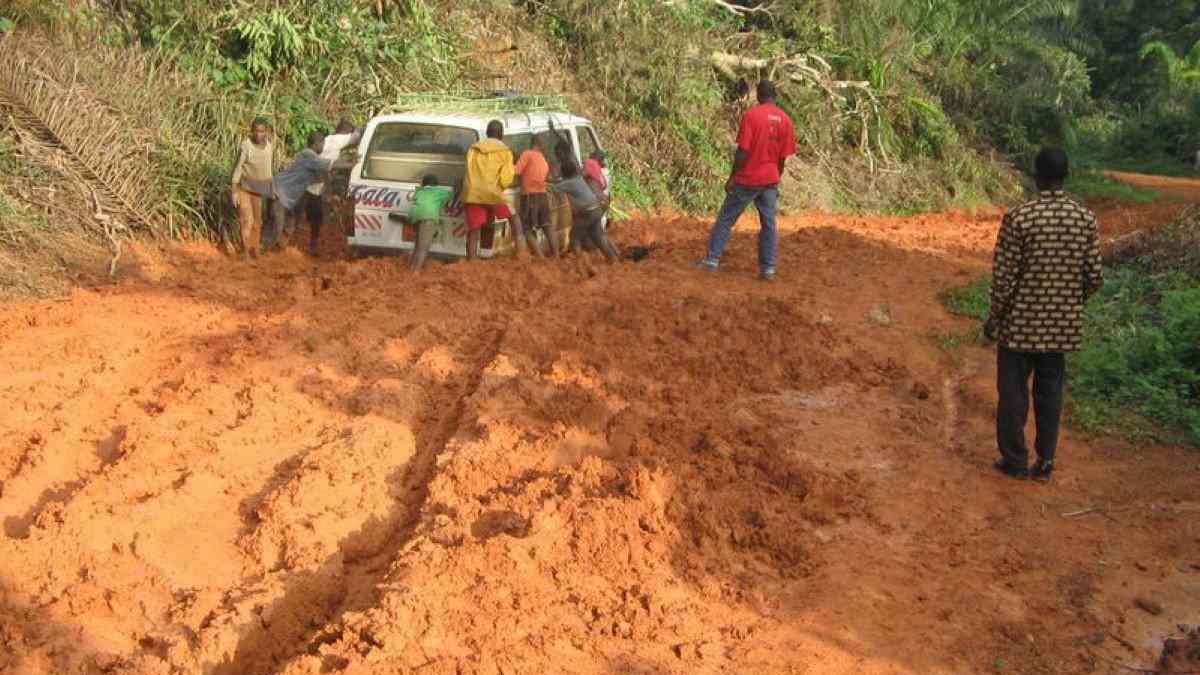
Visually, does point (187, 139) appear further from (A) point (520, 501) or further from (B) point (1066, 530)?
(B) point (1066, 530)

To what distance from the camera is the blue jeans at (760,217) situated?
1051 centimetres

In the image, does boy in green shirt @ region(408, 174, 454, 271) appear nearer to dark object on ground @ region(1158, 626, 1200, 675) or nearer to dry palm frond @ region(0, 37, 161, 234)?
dry palm frond @ region(0, 37, 161, 234)

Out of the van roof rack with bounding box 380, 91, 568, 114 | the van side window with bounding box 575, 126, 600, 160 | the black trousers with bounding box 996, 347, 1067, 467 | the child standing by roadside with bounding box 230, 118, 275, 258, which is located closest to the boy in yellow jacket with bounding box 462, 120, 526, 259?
the van roof rack with bounding box 380, 91, 568, 114

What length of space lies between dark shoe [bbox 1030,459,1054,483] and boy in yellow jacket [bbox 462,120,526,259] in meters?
4.97

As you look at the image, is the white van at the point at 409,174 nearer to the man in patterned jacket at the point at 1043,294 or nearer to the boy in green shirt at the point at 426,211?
the boy in green shirt at the point at 426,211

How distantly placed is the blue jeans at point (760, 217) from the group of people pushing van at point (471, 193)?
1093 millimetres

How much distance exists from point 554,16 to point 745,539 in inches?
558

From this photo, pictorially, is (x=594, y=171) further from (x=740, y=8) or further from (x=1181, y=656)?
(x=740, y=8)

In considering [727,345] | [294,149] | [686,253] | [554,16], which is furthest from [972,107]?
[727,345]

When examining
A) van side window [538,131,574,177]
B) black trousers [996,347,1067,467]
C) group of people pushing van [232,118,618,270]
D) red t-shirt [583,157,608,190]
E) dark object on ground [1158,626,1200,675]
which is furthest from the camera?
red t-shirt [583,157,608,190]

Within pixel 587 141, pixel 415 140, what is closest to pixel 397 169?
pixel 415 140

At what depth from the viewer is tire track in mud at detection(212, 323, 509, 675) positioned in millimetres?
4426

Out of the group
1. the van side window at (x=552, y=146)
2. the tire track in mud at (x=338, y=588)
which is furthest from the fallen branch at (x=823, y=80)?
the tire track in mud at (x=338, y=588)

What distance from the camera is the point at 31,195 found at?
36.5ft
